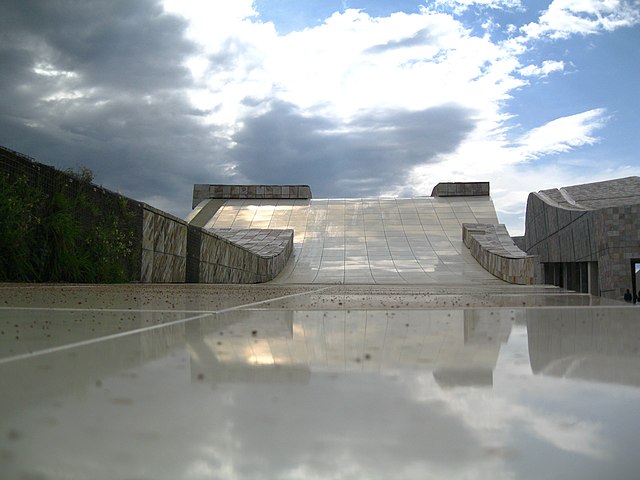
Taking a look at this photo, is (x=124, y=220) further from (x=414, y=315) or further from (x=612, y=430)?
(x=612, y=430)

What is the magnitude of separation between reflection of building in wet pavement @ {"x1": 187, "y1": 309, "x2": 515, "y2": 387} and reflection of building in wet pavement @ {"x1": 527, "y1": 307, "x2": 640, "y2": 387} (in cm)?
11

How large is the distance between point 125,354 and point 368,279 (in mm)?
12714

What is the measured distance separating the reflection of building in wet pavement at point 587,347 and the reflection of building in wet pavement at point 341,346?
111 millimetres

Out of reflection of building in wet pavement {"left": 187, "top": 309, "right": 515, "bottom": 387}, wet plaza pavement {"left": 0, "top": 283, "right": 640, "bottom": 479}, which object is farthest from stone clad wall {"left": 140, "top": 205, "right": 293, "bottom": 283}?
wet plaza pavement {"left": 0, "top": 283, "right": 640, "bottom": 479}

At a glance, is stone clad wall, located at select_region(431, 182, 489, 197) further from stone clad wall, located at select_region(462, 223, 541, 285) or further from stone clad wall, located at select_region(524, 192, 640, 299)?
stone clad wall, located at select_region(462, 223, 541, 285)

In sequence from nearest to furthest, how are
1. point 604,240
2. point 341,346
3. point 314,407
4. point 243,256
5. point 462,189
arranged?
point 314,407 → point 341,346 → point 243,256 → point 604,240 → point 462,189

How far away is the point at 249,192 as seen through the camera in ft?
87.6

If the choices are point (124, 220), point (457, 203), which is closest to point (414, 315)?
point (124, 220)

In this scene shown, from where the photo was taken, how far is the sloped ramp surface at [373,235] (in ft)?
48.6

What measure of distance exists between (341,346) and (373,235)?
18979mm

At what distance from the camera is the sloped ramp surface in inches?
583

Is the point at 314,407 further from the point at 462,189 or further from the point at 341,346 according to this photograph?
the point at 462,189

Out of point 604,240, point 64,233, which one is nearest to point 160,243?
point 64,233

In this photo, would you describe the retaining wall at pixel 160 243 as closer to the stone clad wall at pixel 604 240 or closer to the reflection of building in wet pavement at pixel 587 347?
the reflection of building in wet pavement at pixel 587 347
